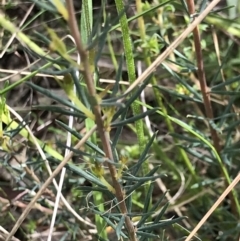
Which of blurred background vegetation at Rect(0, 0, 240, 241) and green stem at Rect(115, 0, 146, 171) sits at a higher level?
green stem at Rect(115, 0, 146, 171)

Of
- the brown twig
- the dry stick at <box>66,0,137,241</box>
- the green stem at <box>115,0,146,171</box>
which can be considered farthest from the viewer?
the brown twig

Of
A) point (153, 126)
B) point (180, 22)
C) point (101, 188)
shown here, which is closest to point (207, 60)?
point (180, 22)

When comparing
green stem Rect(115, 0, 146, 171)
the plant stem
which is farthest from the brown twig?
green stem Rect(115, 0, 146, 171)

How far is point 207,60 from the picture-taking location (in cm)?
131

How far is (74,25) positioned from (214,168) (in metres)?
0.87

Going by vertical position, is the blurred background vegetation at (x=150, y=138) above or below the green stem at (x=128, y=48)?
below

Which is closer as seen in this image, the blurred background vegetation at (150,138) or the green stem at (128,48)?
the green stem at (128,48)

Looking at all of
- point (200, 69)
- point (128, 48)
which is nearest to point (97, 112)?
point (128, 48)

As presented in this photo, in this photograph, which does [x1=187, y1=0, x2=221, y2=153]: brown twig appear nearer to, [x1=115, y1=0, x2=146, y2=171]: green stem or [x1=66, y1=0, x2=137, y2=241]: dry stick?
[x1=115, y1=0, x2=146, y2=171]: green stem

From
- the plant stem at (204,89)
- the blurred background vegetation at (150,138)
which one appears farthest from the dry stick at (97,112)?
the plant stem at (204,89)

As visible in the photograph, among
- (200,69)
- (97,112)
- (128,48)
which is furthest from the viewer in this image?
(200,69)

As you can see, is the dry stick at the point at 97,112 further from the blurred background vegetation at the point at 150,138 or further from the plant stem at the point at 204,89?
the plant stem at the point at 204,89

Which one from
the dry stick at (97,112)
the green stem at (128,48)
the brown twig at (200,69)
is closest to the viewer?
the dry stick at (97,112)

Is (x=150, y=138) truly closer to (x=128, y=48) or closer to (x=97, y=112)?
(x=128, y=48)
